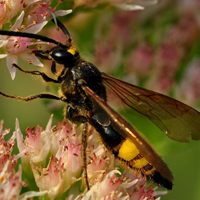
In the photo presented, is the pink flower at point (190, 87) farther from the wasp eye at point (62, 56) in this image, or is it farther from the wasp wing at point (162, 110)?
the wasp eye at point (62, 56)

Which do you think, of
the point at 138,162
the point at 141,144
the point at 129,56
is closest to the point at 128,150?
the point at 138,162

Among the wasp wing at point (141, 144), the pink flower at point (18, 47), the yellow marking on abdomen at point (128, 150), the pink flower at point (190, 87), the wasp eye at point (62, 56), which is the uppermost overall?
the pink flower at point (18, 47)

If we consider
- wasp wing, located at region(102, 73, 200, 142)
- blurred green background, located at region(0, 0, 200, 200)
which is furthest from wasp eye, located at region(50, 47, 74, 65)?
blurred green background, located at region(0, 0, 200, 200)

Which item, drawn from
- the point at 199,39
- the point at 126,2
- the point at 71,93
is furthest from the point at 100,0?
the point at 199,39

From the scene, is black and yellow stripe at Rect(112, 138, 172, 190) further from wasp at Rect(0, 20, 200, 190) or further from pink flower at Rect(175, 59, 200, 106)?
pink flower at Rect(175, 59, 200, 106)

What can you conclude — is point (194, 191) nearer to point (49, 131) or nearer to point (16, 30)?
point (49, 131)

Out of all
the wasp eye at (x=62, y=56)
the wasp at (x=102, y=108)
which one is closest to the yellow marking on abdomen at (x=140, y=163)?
the wasp at (x=102, y=108)
